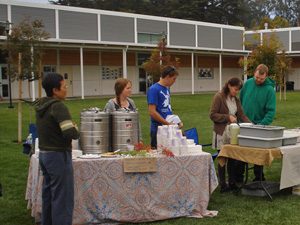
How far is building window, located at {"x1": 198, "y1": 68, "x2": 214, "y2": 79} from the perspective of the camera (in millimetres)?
36781

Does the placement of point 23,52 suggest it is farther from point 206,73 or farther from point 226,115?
point 206,73

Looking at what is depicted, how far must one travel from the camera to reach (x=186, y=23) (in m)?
34.6

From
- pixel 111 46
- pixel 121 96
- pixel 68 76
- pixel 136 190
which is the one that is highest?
pixel 111 46

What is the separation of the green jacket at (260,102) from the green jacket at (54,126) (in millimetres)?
3180

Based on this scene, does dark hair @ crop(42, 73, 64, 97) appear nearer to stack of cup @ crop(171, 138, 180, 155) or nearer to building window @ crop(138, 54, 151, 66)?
stack of cup @ crop(171, 138, 180, 155)

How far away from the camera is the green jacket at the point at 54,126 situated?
3287 millimetres

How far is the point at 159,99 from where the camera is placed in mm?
4957

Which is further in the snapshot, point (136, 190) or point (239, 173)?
point (239, 173)

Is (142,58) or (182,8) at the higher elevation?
(182,8)

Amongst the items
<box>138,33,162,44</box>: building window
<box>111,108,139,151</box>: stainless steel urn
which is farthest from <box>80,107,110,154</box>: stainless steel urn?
<box>138,33,162,44</box>: building window

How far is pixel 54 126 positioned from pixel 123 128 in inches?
44.6

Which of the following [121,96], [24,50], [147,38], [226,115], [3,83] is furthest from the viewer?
[147,38]

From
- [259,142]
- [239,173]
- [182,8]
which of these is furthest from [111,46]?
[182,8]

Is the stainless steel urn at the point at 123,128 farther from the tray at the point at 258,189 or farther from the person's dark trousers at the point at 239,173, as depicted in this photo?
the person's dark trousers at the point at 239,173
